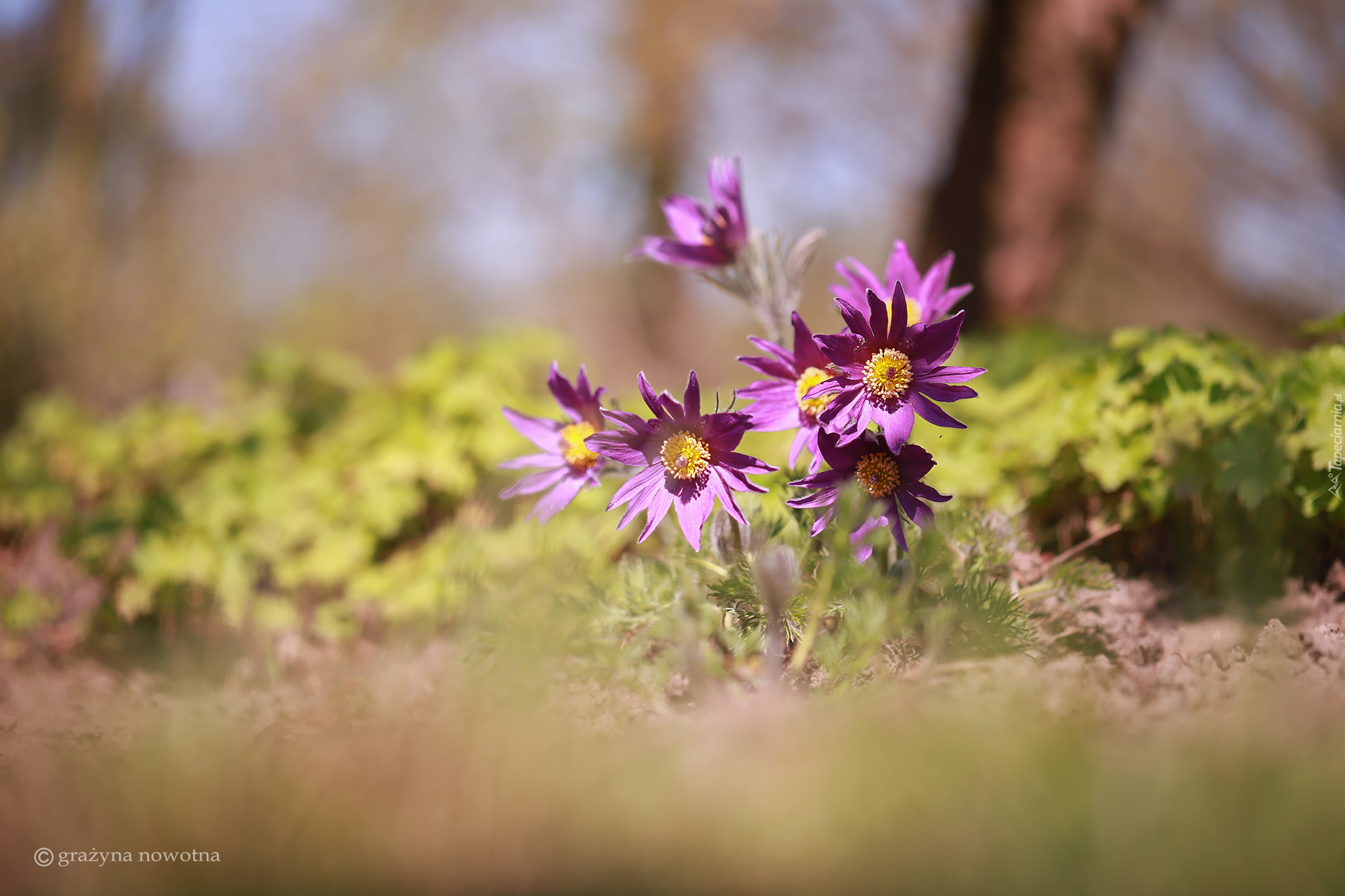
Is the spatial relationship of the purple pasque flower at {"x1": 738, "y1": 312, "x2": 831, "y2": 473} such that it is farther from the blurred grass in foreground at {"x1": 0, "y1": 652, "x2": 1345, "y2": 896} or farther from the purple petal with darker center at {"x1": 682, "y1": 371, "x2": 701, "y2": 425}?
the blurred grass in foreground at {"x1": 0, "y1": 652, "x2": 1345, "y2": 896}

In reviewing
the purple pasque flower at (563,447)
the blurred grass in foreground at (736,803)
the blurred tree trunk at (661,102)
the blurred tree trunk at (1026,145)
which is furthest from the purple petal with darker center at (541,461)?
the blurred tree trunk at (661,102)

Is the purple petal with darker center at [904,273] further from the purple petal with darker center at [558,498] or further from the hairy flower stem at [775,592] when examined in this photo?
the purple petal with darker center at [558,498]

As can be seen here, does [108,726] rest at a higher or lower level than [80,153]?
lower

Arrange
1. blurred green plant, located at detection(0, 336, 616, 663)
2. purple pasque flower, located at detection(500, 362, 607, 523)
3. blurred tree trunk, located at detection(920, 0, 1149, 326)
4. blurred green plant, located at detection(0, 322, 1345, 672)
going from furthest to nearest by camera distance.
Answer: blurred tree trunk, located at detection(920, 0, 1149, 326)
blurred green plant, located at detection(0, 336, 616, 663)
purple pasque flower, located at detection(500, 362, 607, 523)
blurred green plant, located at detection(0, 322, 1345, 672)

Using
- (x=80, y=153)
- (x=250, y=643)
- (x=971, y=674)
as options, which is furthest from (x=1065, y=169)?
(x=80, y=153)

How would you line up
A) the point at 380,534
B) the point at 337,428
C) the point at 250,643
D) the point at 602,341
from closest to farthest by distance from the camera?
the point at 250,643, the point at 380,534, the point at 337,428, the point at 602,341

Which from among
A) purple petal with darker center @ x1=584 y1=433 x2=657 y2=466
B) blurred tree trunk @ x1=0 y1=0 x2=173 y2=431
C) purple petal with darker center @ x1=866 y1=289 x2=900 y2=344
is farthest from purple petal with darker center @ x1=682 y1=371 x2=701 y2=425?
blurred tree trunk @ x1=0 y1=0 x2=173 y2=431

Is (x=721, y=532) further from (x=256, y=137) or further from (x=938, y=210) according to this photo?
(x=256, y=137)

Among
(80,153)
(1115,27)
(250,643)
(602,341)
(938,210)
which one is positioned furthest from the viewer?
(602,341)
